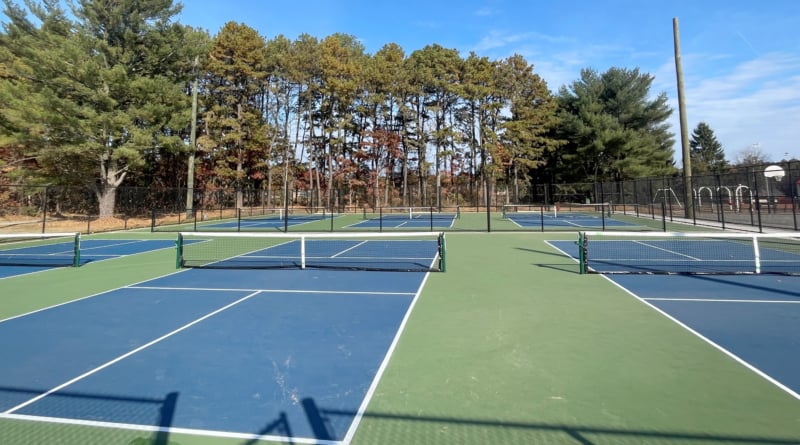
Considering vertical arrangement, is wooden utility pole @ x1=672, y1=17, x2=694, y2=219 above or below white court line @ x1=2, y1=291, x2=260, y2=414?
above

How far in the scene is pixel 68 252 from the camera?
47.1 feet

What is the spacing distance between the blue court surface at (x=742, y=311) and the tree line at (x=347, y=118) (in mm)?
27285

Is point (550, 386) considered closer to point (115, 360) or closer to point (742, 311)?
point (742, 311)

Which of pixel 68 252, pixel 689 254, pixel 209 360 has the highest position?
pixel 68 252

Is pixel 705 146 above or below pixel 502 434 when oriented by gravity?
above

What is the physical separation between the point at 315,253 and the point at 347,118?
33074 millimetres

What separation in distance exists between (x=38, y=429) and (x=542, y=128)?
4712cm

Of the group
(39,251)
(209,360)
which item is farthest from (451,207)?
(209,360)

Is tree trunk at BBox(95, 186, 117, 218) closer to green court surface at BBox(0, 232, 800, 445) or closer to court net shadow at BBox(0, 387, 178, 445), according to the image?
green court surface at BBox(0, 232, 800, 445)

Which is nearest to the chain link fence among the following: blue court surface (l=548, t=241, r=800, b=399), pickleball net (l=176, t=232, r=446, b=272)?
pickleball net (l=176, t=232, r=446, b=272)

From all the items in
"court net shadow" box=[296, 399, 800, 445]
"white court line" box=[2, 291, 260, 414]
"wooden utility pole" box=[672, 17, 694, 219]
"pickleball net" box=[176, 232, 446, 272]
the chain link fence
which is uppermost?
"wooden utility pole" box=[672, 17, 694, 219]

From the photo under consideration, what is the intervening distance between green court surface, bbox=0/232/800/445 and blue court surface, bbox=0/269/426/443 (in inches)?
A: 8.7

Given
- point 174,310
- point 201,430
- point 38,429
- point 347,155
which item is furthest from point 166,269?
point 347,155

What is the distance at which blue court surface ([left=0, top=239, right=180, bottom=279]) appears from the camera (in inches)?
434
